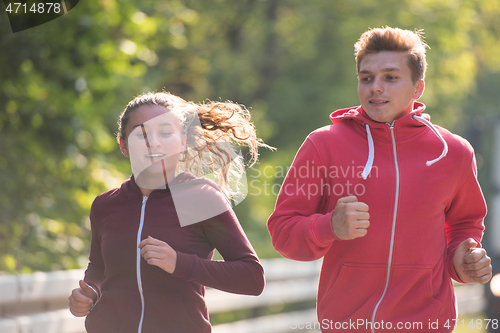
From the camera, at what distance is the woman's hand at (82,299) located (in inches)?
97.4

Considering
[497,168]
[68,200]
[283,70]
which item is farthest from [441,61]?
[68,200]

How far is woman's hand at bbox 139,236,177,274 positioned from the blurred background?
11.1 ft

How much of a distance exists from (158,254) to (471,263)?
4.14ft

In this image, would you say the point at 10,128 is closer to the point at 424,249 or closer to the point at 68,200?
the point at 68,200

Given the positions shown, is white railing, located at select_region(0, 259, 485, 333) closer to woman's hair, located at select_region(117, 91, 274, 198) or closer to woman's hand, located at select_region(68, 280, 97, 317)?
woman's hand, located at select_region(68, 280, 97, 317)

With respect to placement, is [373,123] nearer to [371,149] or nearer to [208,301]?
[371,149]

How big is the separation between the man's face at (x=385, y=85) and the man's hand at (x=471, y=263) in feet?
2.06

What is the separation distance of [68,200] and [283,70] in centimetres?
1024

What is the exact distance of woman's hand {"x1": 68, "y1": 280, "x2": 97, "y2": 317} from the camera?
247cm

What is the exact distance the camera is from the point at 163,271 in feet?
8.12

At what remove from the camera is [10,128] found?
19.2 feet

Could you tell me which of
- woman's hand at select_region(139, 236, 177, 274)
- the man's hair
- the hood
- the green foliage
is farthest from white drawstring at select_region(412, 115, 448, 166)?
the green foliage

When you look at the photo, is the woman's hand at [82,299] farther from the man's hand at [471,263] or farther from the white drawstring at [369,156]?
the man's hand at [471,263]

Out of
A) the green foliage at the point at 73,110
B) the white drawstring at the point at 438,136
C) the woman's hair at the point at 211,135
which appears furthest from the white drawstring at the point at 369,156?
the green foliage at the point at 73,110
